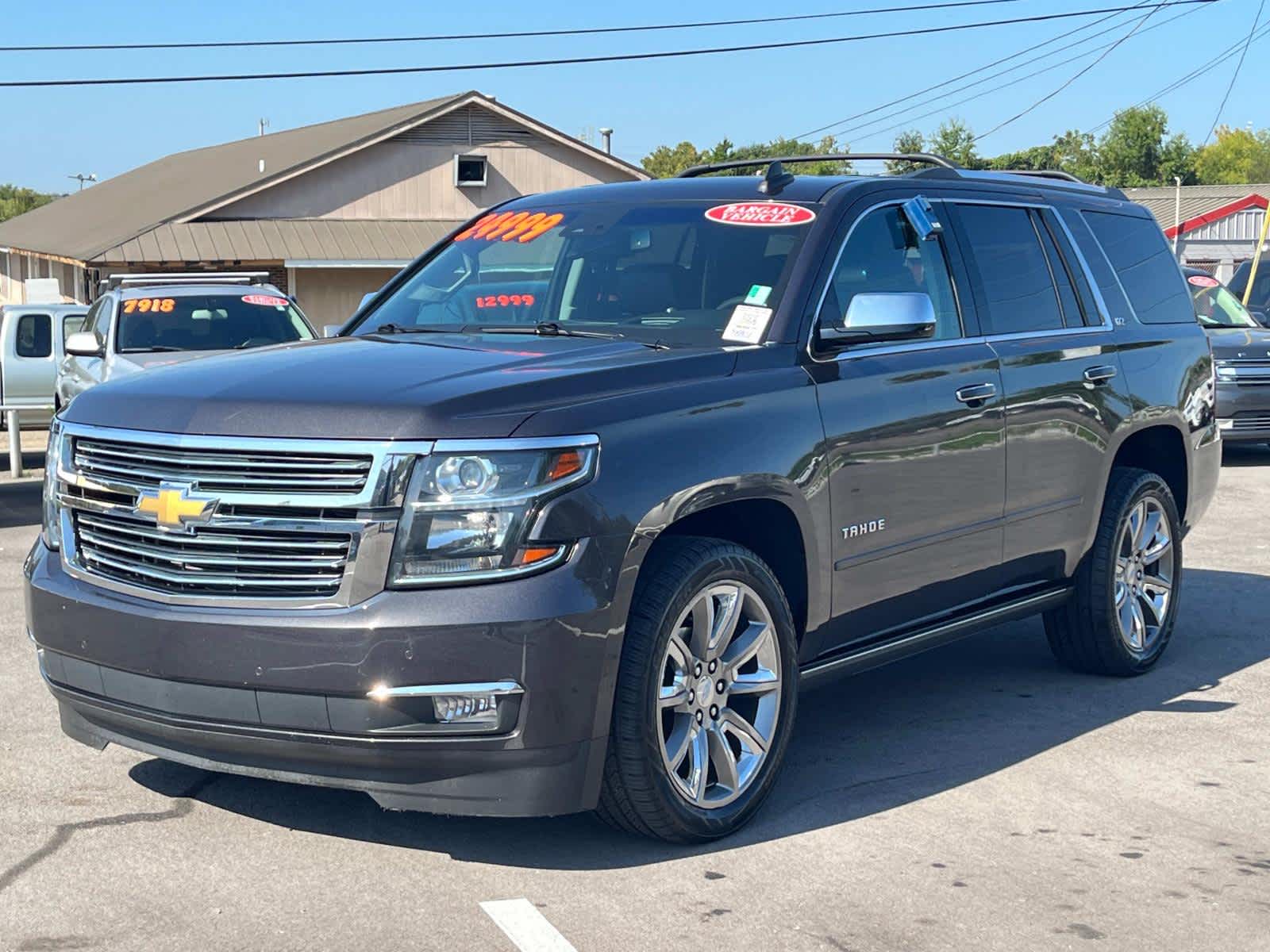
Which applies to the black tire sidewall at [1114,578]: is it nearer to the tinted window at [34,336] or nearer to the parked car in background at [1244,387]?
the parked car in background at [1244,387]

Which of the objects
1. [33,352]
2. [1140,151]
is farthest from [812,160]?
[1140,151]

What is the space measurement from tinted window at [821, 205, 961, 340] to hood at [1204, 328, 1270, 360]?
414 inches

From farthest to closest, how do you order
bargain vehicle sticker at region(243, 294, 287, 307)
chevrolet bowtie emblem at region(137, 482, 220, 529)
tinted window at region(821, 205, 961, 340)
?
bargain vehicle sticker at region(243, 294, 287, 307) → tinted window at region(821, 205, 961, 340) → chevrolet bowtie emblem at region(137, 482, 220, 529)

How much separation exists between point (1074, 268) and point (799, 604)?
2431 mm

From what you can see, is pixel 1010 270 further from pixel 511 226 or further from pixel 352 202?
pixel 352 202

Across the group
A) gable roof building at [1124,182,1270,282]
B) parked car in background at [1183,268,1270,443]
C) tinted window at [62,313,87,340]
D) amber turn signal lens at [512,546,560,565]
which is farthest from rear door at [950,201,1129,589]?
gable roof building at [1124,182,1270,282]

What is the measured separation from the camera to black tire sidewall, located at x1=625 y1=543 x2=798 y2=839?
463 cm

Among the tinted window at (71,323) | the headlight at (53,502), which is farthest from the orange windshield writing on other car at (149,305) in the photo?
the headlight at (53,502)

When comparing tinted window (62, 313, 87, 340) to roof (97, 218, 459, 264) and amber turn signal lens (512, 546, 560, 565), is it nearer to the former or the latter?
roof (97, 218, 459, 264)

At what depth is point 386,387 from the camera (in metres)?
4.57

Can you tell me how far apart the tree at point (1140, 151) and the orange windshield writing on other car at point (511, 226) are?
9698 centimetres

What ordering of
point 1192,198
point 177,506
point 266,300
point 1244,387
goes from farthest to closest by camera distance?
point 1192,198 → point 1244,387 → point 266,300 → point 177,506

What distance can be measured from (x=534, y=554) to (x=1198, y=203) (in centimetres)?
6309

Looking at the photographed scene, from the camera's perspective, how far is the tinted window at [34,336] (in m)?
19.3
